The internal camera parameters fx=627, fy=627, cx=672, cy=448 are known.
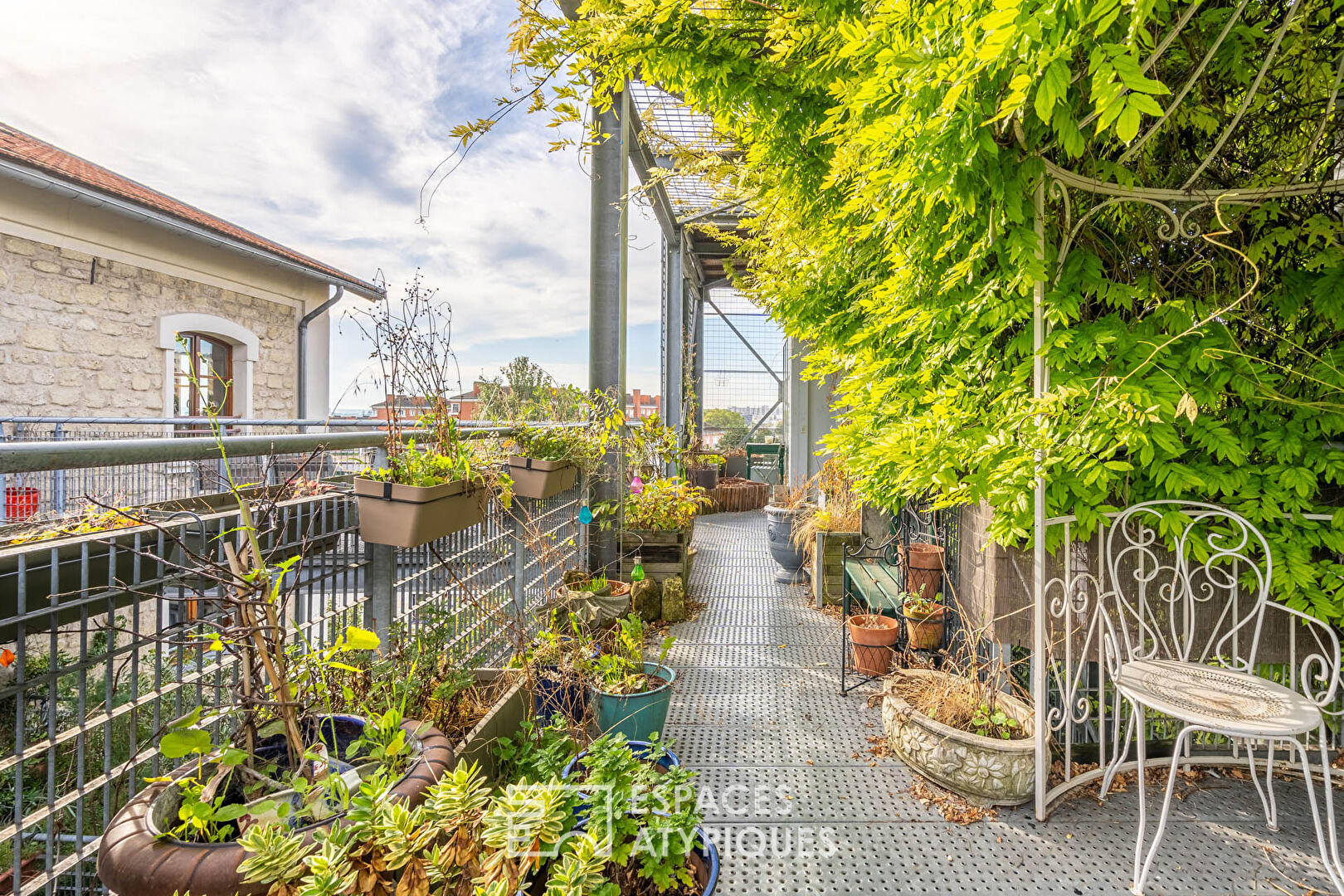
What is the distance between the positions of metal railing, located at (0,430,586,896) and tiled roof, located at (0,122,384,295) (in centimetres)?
308

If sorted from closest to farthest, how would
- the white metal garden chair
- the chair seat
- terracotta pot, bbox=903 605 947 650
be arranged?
the chair seat
the white metal garden chair
terracotta pot, bbox=903 605 947 650

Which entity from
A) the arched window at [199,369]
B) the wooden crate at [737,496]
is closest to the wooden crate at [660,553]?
the wooden crate at [737,496]

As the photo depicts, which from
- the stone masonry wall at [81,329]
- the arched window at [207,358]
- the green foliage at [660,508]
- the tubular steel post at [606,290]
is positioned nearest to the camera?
the tubular steel post at [606,290]

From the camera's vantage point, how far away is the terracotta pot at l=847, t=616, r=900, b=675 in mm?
3129

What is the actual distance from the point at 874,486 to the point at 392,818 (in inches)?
84.7

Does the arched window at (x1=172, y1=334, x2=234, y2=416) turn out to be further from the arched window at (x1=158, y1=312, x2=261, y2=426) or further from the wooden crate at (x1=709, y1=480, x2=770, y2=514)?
the wooden crate at (x1=709, y1=480, x2=770, y2=514)

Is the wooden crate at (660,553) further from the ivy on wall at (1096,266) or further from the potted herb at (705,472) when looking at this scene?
the potted herb at (705,472)

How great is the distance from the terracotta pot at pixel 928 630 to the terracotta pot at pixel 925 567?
0.17 metres

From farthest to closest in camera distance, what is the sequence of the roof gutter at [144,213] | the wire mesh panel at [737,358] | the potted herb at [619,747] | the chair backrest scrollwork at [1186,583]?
the wire mesh panel at [737,358], the roof gutter at [144,213], the chair backrest scrollwork at [1186,583], the potted herb at [619,747]

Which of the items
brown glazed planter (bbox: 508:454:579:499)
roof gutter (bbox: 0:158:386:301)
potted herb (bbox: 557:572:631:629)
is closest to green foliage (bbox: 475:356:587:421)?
brown glazed planter (bbox: 508:454:579:499)

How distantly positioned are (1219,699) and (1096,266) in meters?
1.35

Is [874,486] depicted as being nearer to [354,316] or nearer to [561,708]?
[561,708]

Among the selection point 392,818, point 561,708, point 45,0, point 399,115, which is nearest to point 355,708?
point 392,818

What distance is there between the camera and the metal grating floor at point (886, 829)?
1.77 meters
